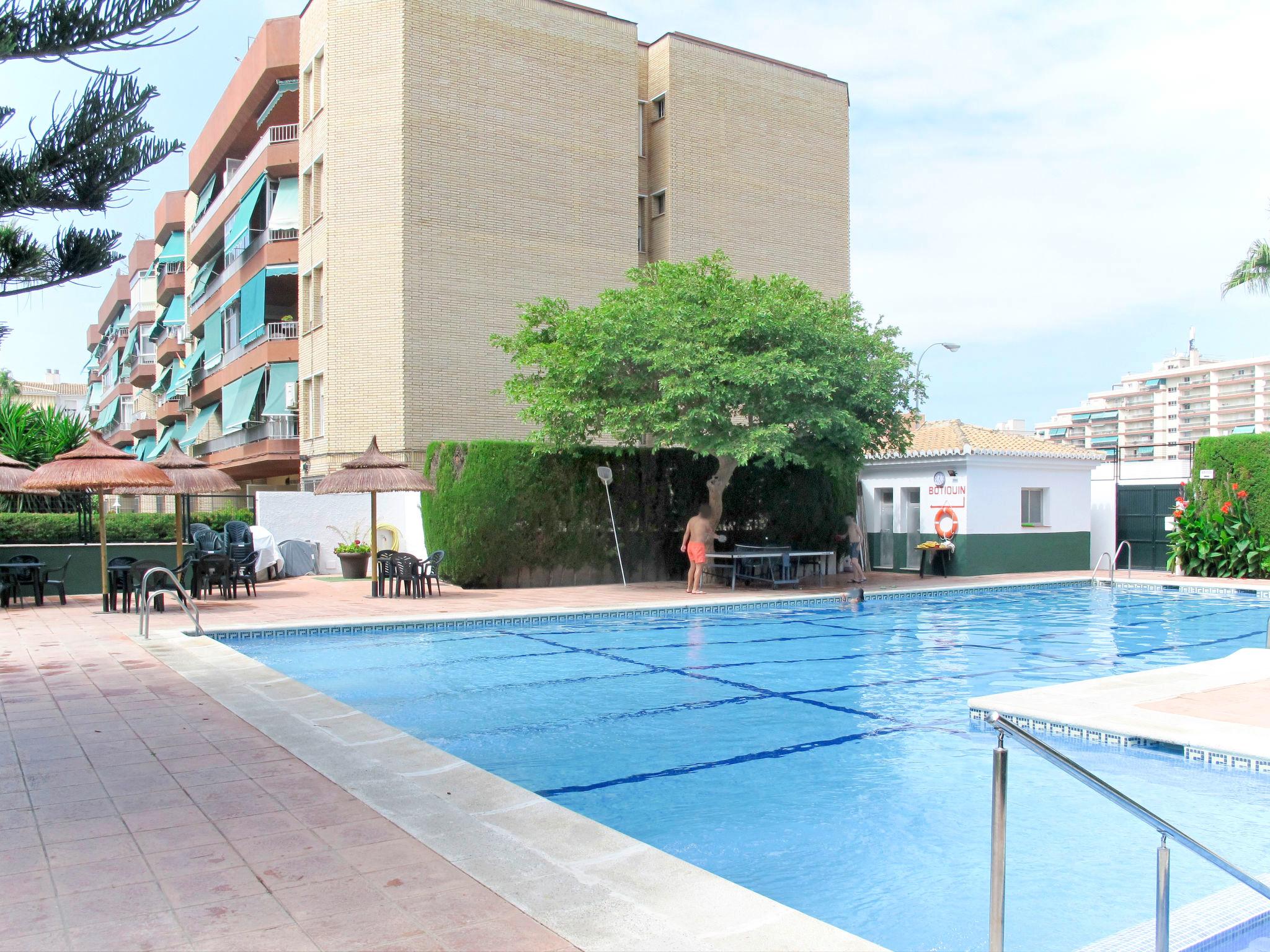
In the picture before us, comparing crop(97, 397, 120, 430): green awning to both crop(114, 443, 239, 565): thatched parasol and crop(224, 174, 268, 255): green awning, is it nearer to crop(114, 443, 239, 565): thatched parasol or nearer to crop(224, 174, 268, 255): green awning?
crop(224, 174, 268, 255): green awning

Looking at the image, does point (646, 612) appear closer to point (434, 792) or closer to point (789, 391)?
point (789, 391)

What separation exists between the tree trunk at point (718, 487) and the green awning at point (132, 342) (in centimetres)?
5296

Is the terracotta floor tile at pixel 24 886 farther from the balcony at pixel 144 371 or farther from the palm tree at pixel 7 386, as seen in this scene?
the palm tree at pixel 7 386

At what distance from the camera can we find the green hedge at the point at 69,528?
65.3 feet

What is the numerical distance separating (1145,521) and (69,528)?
2744 centimetres

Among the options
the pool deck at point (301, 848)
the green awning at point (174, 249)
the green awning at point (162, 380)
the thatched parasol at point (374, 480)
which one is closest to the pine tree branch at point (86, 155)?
the pool deck at point (301, 848)

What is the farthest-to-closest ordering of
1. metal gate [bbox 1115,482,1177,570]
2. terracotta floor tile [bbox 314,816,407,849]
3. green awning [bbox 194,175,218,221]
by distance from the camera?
green awning [bbox 194,175,218,221] → metal gate [bbox 1115,482,1177,570] → terracotta floor tile [bbox 314,816,407,849]

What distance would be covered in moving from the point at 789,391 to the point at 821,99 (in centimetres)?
1983

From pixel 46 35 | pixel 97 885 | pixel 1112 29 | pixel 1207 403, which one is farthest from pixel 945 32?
pixel 1207 403

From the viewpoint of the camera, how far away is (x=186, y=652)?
11.7 m

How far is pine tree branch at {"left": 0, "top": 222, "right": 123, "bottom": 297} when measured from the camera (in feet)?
21.7

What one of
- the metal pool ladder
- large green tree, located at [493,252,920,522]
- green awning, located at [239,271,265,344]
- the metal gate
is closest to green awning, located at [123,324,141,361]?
green awning, located at [239,271,265,344]

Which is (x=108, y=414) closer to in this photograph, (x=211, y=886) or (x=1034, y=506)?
(x=1034, y=506)

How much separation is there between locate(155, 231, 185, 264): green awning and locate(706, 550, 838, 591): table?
40.6 metres
